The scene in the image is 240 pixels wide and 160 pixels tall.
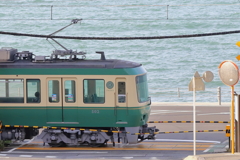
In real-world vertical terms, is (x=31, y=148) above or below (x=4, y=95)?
below

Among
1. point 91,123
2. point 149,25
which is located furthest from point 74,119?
point 149,25

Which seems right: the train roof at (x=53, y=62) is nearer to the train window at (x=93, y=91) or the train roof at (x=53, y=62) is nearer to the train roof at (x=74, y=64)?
the train roof at (x=74, y=64)

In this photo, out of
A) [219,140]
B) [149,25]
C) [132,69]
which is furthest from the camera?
[149,25]

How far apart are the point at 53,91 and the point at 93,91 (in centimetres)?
136

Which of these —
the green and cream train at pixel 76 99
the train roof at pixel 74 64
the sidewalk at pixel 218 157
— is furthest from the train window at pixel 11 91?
the sidewalk at pixel 218 157

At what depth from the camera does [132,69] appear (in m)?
19.5

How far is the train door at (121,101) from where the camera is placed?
64.1 feet

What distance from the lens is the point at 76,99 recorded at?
19.8m

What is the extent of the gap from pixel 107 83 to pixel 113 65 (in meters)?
0.62

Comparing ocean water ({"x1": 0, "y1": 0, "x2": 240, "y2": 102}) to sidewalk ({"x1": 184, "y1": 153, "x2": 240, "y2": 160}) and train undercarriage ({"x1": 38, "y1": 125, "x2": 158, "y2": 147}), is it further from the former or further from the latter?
sidewalk ({"x1": 184, "y1": 153, "x2": 240, "y2": 160})

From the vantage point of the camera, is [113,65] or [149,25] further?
[149,25]

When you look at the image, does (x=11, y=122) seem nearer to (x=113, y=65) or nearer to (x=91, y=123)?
(x=91, y=123)

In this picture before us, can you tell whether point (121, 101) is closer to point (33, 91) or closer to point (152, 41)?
point (33, 91)

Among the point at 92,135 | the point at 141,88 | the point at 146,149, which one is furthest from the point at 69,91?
the point at 146,149
